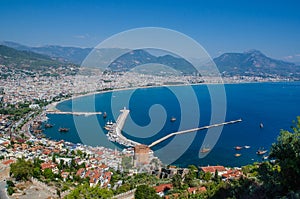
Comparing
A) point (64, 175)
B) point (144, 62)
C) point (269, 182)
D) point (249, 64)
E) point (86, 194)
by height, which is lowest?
point (64, 175)

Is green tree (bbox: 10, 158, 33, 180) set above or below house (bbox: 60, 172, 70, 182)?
above

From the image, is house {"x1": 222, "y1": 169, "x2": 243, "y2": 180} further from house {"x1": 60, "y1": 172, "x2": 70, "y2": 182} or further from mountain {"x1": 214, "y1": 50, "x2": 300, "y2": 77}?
mountain {"x1": 214, "y1": 50, "x2": 300, "y2": 77}

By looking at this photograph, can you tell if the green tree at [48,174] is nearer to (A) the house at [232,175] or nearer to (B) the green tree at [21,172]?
(B) the green tree at [21,172]

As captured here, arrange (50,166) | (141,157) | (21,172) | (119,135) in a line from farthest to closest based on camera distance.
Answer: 1. (119,135)
2. (141,157)
3. (50,166)
4. (21,172)

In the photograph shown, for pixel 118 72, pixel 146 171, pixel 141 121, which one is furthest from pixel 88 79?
pixel 146 171

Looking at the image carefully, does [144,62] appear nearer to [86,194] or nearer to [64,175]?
[64,175]

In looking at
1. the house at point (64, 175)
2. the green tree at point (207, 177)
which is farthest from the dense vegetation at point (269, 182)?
the house at point (64, 175)

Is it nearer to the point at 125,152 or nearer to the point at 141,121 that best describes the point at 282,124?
the point at 141,121

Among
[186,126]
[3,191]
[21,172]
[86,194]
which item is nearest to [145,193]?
[86,194]

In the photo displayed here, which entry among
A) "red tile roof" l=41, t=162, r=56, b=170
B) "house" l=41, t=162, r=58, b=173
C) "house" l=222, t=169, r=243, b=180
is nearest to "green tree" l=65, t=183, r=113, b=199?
"house" l=222, t=169, r=243, b=180

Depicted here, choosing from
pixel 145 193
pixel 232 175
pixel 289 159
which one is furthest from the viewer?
pixel 232 175

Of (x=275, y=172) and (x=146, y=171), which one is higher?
(x=275, y=172)
